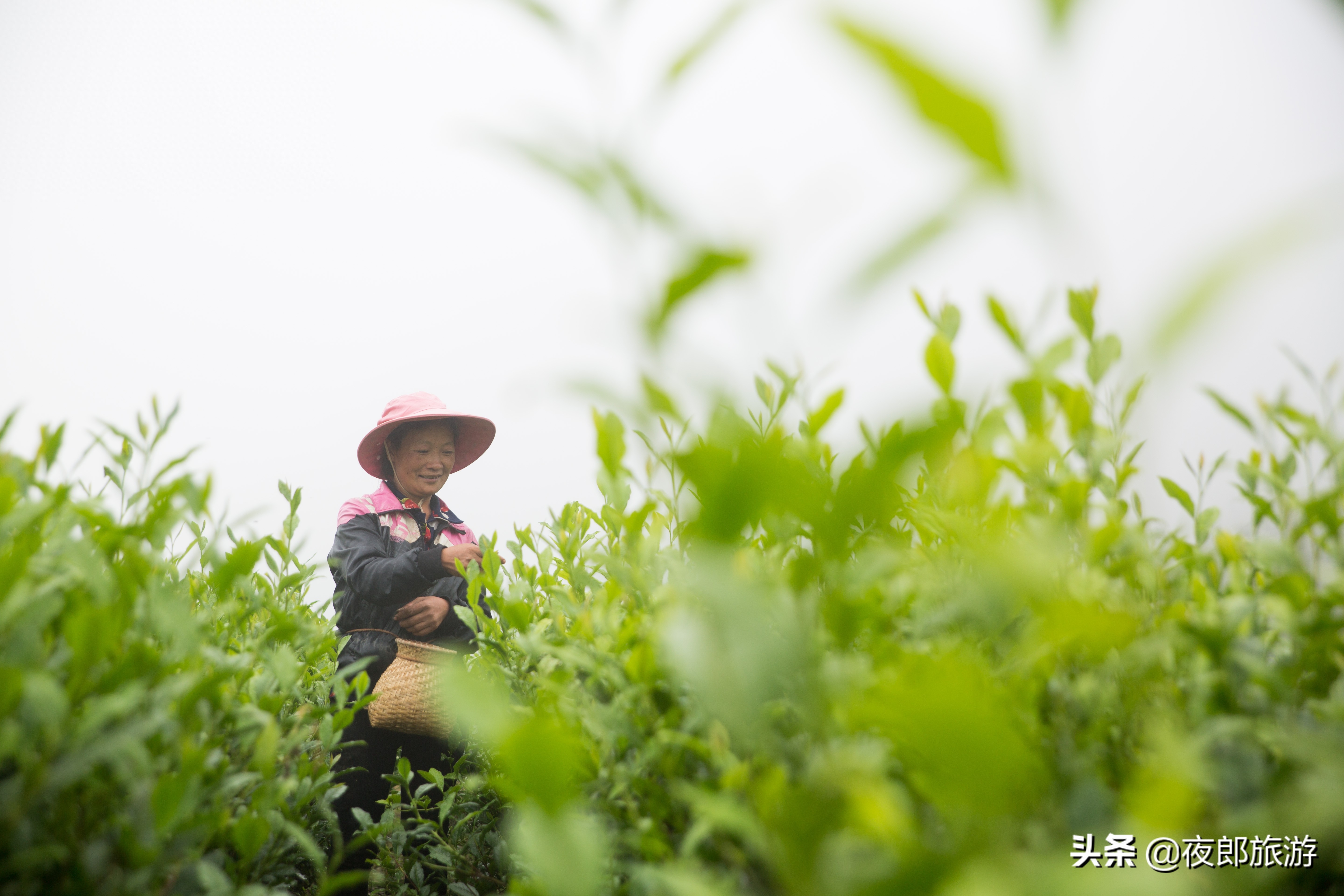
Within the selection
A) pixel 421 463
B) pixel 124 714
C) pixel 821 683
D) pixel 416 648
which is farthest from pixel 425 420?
pixel 821 683

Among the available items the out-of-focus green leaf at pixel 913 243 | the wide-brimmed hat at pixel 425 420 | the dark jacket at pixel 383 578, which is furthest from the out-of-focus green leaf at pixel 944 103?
the wide-brimmed hat at pixel 425 420

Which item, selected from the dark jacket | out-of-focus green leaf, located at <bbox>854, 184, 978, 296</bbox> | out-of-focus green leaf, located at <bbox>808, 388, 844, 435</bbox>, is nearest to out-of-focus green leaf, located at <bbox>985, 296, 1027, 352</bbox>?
out-of-focus green leaf, located at <bbox>808, 388, 844, 435</bbox>

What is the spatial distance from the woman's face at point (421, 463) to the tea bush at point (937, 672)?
2.10 metres

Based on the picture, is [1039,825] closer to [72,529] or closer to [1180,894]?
[1180,894]

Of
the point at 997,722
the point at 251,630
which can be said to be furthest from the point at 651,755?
the point at 251,630

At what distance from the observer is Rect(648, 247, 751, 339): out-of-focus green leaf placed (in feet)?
1.59

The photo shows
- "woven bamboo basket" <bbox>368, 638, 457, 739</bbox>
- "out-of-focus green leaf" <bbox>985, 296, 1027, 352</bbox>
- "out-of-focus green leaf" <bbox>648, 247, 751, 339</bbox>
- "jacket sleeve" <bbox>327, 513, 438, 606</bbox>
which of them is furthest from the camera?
"jacket sleeve" <bbox>327, 513, 438, 606</bbox>

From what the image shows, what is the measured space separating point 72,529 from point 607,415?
2.50 ft

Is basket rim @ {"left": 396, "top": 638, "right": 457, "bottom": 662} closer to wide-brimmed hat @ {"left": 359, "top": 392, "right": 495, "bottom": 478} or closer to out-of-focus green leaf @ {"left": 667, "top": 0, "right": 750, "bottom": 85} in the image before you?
wide-brimmed hat @ {"left": 359, "top": 392, "right": 495, "bottom": 478}

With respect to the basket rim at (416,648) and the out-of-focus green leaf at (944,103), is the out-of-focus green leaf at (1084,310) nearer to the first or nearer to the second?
the out-of-focus green leaf at (944,103)

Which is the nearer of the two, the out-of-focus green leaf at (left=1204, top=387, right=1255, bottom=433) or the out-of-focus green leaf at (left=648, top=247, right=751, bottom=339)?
the out-of-focus green leaf at (left=648, top=247, right=751, bottom=339)

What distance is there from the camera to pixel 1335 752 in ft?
1.84

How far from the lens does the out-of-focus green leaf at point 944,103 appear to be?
0.38 m

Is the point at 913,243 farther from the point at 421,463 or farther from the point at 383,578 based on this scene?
the point at 421,463
